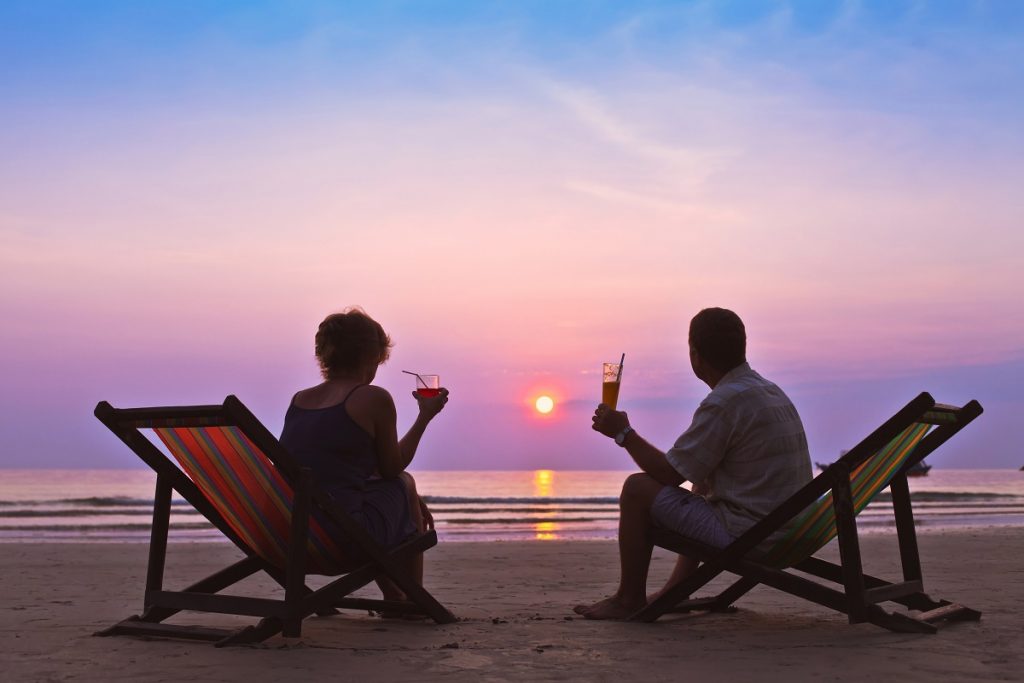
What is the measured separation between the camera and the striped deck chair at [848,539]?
171 inches

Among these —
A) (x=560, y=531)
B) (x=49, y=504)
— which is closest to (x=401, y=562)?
(x=560, y=531)

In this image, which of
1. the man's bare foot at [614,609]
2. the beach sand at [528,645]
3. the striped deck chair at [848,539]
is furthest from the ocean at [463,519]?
the striped deck chair at [848,539]

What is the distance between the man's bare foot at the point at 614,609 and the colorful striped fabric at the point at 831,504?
72cm

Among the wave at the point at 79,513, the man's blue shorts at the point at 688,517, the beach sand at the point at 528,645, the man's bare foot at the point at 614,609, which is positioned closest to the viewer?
the beach sand at the point at 528,645

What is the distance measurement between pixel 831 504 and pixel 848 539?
0.63ft

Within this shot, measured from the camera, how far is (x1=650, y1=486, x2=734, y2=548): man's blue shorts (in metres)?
4.75

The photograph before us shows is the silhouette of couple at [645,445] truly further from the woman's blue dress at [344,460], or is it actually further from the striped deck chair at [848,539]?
the striped deck chair at [848,539]

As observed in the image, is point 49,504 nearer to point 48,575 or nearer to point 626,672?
point 48,575

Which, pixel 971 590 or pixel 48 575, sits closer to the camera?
pixel 971 590

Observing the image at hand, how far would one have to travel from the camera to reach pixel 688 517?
15.8ft

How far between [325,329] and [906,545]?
299cm

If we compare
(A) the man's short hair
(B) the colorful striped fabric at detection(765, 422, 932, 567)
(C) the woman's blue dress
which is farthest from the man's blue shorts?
(C) the woman's blue dress

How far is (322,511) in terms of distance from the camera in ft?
14.6

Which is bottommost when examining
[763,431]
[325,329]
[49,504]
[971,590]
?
[49,504]
